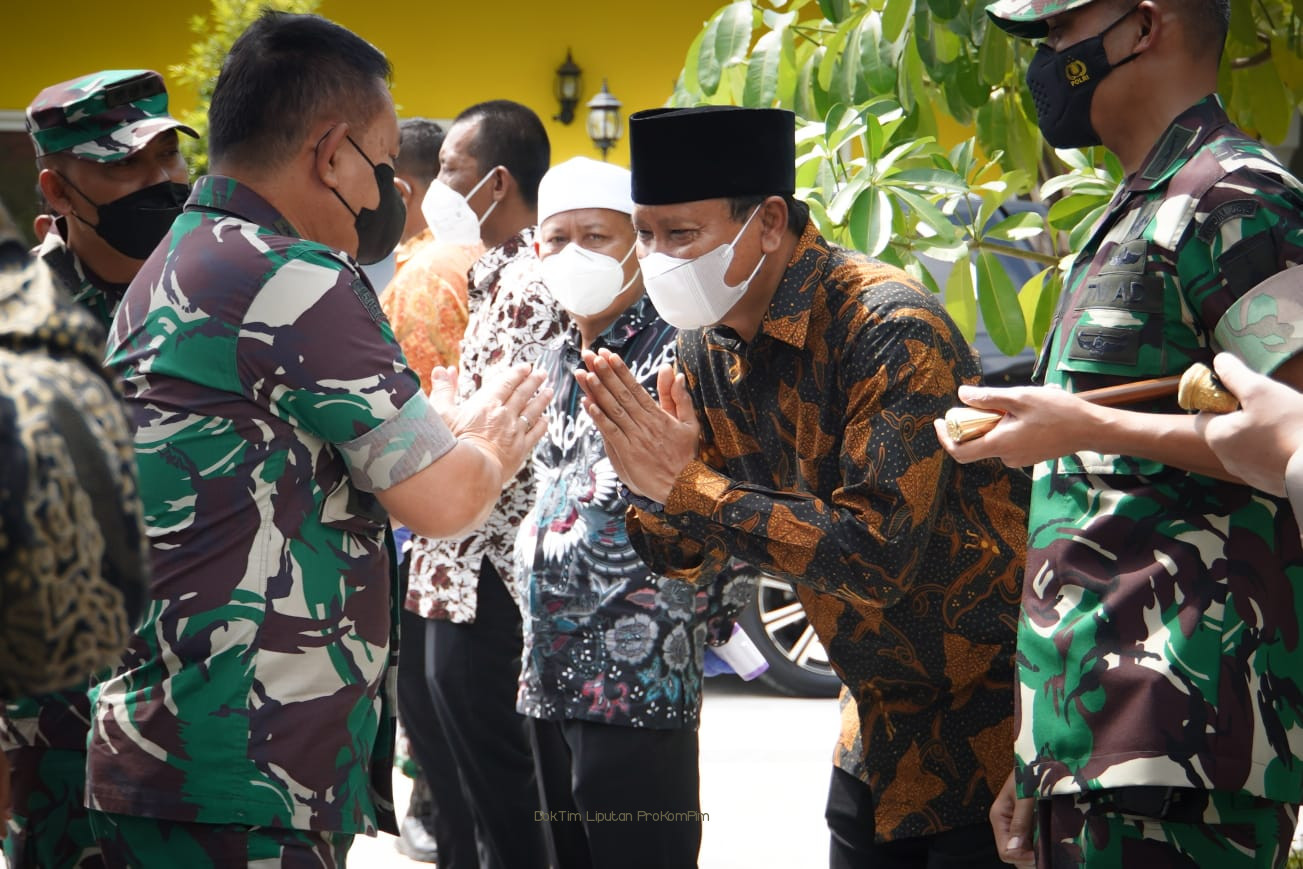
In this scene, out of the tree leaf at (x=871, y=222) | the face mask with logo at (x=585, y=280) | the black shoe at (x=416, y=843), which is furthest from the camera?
the black shoe at (x=416, y=843)

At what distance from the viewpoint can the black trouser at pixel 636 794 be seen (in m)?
3.27

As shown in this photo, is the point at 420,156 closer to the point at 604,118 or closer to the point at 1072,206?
the point at 1072,206

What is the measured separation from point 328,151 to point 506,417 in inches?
21.8

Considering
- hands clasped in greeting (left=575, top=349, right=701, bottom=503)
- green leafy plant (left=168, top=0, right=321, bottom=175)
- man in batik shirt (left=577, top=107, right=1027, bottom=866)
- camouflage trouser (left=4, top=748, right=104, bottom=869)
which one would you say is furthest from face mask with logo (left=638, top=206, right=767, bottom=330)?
green leafy plant (left=168, top=0, right=321, bottom=175)

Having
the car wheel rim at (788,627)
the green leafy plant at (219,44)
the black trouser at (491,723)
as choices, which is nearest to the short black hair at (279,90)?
the black trouser at (491,723)

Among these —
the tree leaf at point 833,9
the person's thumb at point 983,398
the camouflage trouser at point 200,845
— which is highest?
the tree leaf at point 833,9

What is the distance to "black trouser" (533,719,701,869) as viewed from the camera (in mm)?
3271

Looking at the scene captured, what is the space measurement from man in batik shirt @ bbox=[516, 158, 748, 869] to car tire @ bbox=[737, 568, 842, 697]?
319 centimetres

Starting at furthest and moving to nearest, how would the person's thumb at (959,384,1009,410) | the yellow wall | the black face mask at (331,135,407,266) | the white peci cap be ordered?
the yellow wall, the white peci cap, the black face mask at (331,135,407,266), the person's thumb at (959,384,1009,410)

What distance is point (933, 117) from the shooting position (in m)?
3.62

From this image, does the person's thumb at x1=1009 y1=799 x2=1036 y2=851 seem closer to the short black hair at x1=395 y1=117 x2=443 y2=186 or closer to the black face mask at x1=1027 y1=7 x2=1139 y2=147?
the black face mask at x1=1027 y1=7 x2=1139 y2=147

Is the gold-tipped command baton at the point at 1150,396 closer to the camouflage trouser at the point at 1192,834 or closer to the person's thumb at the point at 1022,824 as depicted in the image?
the camouflage trouser at the point at 1192,834

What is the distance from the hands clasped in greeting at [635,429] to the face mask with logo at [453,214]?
2290 mm

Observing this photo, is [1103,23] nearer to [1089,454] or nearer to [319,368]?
[1089,454]
